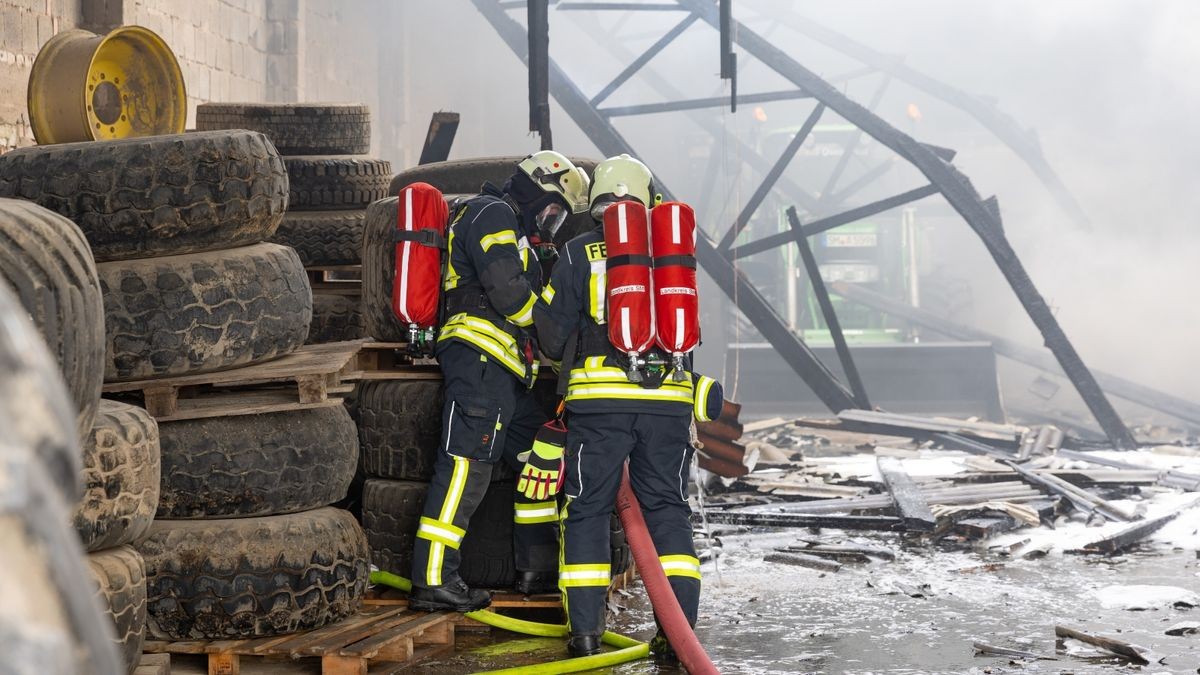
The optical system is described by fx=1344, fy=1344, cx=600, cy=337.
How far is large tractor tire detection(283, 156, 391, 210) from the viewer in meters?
7.65

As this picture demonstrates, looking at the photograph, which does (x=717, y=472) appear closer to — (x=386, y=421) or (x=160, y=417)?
(x=386, y=421)

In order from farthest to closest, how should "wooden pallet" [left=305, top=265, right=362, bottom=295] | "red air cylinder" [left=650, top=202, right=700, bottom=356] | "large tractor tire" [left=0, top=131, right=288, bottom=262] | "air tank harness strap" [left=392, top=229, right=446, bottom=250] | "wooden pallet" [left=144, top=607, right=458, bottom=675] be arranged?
"wooden pallet" [left=305, top=265, right=362, bottom=295]
"air tank harness strap" [left=392, top=229, right=446, bottom=250]
"red air cylinder" [left=650, top=202, right=700, bottom=356]
"large tractor tire" [left=0, top=131, right=288, bottom=262]
"wooden pallet" [left=144, top=607, right=458, bottom=675]

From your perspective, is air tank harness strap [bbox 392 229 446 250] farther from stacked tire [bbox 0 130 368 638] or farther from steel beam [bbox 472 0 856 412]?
steel beam [bbox 472 0 856 412]

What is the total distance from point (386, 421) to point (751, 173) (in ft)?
49.3

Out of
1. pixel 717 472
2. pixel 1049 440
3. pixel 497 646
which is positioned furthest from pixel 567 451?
pixel 1049 440

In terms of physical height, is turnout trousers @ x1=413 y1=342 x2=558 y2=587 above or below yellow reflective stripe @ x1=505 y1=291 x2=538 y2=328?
below

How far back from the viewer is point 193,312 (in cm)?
505

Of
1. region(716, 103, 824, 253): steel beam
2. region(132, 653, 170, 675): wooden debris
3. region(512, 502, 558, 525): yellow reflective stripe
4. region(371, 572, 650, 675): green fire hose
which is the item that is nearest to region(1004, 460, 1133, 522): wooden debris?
region(716, 103, 824, 253): steel beam

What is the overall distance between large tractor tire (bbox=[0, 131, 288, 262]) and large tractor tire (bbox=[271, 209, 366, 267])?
2137mm

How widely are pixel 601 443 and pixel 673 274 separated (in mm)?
750

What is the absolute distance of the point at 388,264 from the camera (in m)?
6.30

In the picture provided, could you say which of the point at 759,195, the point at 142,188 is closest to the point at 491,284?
the point at 142,188

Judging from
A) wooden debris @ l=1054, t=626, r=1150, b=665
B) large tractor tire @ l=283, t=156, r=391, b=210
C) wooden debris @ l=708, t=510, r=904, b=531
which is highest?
large tractor tire @ l=283, t=156, r=391, b=210

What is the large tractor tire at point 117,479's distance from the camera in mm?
3861
